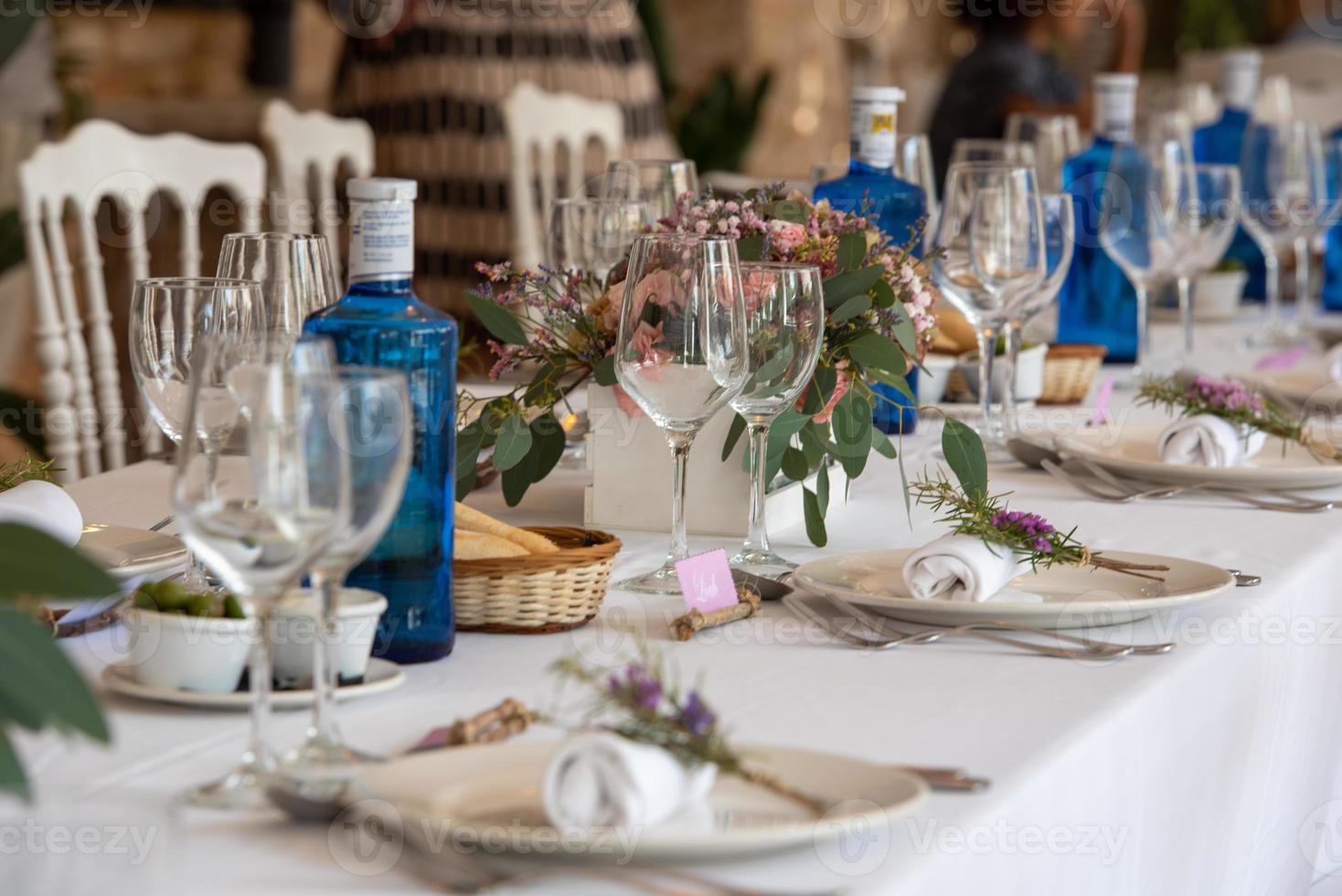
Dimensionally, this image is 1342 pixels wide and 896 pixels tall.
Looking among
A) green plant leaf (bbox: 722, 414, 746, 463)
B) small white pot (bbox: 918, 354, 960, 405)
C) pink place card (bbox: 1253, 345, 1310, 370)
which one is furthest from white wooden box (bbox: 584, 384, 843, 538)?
pink place card (bbox: 1253, 345, 1310, 370)

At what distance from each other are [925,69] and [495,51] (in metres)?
5.02

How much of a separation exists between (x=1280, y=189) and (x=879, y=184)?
0.91 metres

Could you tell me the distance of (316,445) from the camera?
593 mm

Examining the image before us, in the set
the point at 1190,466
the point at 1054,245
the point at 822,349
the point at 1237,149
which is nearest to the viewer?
the point at 822,349

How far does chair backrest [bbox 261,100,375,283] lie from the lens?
226cm

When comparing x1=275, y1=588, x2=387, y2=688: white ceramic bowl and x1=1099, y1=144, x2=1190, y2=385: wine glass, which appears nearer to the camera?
x1=275, y1=588, x2=387, y2=688: white ceramic bowl

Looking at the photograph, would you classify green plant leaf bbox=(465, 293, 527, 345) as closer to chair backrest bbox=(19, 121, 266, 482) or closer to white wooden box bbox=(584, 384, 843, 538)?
white wooden box bbox=(584, 384, 843, 538)

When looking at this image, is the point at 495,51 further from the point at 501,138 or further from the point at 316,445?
the point at 316,445

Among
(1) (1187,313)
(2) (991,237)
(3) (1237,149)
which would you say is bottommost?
(1) (1187,313)

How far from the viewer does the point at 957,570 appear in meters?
0.89

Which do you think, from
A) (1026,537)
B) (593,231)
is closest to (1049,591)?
(1026,537)

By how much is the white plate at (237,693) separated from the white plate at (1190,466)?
0.73 meters

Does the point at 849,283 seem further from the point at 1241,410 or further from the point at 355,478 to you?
the point at 355,478

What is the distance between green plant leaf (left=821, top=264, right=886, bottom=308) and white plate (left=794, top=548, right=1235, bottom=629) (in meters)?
0.18
